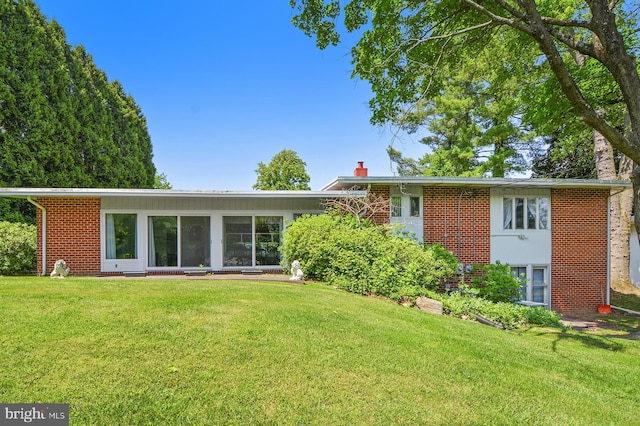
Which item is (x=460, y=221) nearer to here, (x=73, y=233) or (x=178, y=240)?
(x=178, y=240)

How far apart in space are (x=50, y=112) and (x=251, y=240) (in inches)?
471

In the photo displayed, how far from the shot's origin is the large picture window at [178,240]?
10758 mm

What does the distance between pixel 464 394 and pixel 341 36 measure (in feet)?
24.3

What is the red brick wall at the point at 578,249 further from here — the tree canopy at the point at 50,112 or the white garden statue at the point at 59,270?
the tree canopy at the point at 50,112

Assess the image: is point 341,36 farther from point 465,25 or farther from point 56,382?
point 56,382

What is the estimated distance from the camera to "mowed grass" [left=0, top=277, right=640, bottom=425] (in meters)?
3.03

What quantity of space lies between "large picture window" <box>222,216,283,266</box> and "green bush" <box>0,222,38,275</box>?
556cm

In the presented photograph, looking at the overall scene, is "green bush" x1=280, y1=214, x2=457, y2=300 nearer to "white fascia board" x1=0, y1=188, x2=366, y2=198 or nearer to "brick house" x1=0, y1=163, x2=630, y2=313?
"white fascia board" x1=0, y1=188, x2=366, y2=198

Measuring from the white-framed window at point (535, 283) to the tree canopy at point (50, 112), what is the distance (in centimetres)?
1893

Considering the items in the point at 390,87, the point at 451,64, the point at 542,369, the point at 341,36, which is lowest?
the point at 542,369

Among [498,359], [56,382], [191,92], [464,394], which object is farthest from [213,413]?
[191,92]

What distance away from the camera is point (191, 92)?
53.2 ft

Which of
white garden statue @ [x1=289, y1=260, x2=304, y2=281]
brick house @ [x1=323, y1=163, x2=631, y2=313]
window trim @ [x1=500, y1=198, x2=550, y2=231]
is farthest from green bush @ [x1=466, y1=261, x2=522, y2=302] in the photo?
white garden statue @ [x1=289, y1=260, x2=304, y2=281]

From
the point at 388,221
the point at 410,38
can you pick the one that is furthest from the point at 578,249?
the point at 410,38
